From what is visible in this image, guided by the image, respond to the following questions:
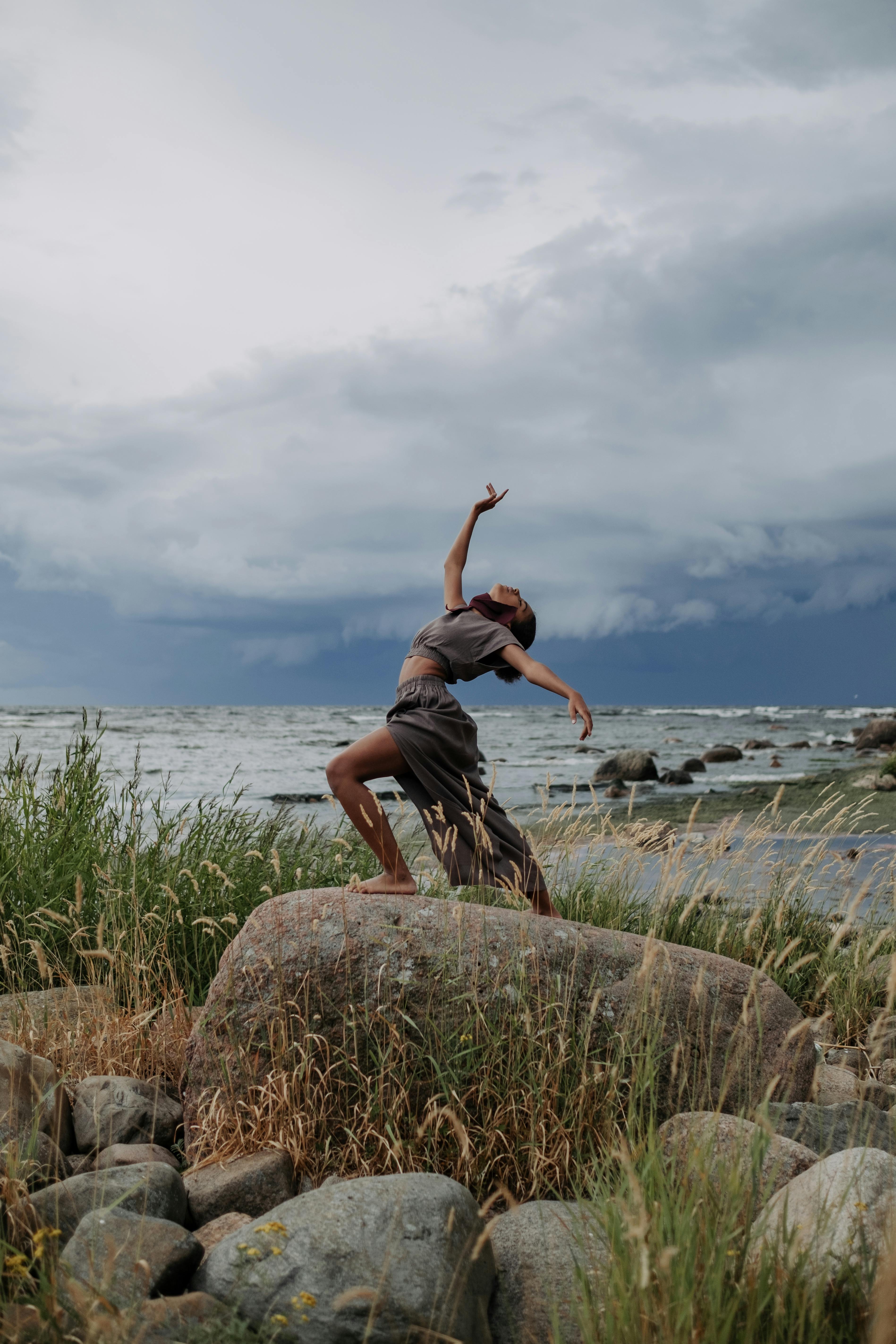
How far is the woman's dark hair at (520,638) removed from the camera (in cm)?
547

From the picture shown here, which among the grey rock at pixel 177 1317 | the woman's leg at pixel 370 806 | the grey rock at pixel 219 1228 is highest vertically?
the woman's leg at pixel 370 806

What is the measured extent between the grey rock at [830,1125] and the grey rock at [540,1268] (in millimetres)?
1179

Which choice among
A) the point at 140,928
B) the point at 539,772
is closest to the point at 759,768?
the point at 539,772

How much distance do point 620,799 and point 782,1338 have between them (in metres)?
17.2

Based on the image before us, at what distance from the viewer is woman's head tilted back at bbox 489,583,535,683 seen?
564 centimetres

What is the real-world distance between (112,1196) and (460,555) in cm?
380

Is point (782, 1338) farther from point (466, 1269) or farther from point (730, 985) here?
point (730, 985)

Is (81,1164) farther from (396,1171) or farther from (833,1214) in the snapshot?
(833,1214)

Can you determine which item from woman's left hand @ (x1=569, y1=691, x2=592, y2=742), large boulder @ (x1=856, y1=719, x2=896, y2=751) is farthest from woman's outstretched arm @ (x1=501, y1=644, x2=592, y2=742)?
large boulder @ (x1=856, y1=719, x2=896, y2=751)

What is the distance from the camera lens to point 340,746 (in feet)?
108

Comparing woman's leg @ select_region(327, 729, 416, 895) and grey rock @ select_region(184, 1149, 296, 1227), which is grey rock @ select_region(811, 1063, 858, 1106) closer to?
woman's leg @ select_region(327, 729, 416, 895)

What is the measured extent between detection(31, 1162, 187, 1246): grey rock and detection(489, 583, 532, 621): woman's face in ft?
11.4

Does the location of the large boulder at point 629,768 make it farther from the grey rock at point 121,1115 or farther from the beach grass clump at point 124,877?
the grey rock at point 121,1115

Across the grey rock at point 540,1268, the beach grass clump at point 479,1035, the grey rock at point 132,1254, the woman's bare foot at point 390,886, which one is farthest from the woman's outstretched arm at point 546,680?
the grey rock at point 132,1254
